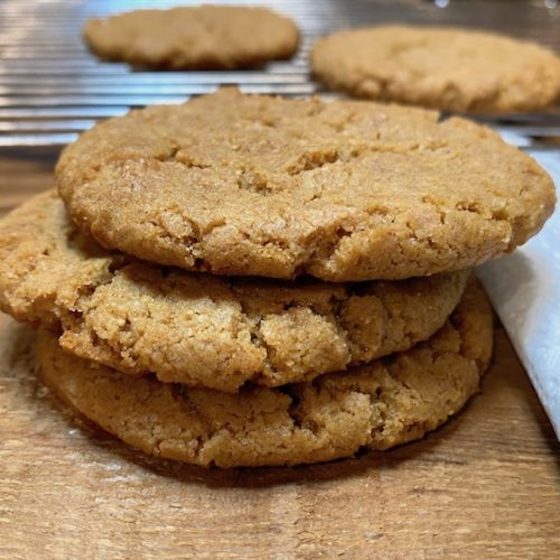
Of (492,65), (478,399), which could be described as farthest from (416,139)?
(492,65)

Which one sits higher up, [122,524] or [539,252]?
[539,252]

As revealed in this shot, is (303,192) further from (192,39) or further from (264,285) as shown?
(192,39)

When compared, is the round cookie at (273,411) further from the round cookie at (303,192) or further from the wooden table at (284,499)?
the round cookie at (303,192)

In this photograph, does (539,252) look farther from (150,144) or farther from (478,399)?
(150,144)

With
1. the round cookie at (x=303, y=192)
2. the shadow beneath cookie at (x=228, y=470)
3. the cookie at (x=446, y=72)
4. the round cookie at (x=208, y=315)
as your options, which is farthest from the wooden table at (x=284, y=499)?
the cookie at (x=446, y=72)

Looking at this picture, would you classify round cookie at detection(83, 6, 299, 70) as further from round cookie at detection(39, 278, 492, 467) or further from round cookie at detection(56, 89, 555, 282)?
round cookie at detection(39, 278, 492, 467)

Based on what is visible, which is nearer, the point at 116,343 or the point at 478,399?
the point at 116,343
